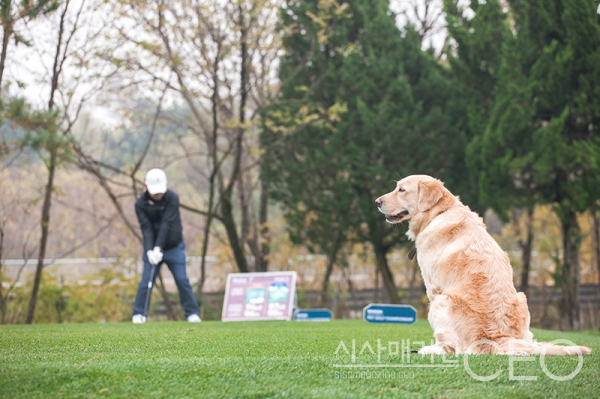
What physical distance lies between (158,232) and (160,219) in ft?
0.71

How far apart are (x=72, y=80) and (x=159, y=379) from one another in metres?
12.6

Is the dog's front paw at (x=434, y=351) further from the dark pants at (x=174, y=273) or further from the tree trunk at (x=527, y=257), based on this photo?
the tree trunk at (x=527, y=257)

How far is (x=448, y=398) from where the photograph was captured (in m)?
3.51

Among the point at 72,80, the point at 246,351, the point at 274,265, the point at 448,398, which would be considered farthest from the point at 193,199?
the point at 448,398

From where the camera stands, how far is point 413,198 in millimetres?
5953

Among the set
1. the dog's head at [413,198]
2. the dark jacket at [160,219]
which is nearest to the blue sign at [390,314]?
the dark jacket at [160,219]

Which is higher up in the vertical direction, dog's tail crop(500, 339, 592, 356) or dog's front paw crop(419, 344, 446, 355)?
dog's tail crop(500, 339, 592, 356)

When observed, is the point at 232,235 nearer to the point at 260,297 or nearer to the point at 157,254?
the point at 260,297

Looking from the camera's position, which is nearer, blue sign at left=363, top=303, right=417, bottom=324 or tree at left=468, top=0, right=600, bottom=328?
blue sign at left=363, top=303, right=417, bottom=324

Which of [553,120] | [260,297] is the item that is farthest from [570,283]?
[260,297]

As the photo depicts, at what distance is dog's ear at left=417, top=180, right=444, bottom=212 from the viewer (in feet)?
18.9

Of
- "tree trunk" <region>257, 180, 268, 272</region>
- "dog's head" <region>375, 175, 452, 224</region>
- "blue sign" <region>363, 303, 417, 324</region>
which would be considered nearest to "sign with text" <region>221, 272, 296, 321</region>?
"blue sign" <region>363, 303, 417, 324</region>

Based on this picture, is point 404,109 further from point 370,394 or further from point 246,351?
point 370,394

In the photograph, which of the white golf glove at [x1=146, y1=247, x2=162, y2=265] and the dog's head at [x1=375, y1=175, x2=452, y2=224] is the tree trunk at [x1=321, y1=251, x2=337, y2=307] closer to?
the white golf glove at [x1=146, y1=247, x2=162, y2=265]
